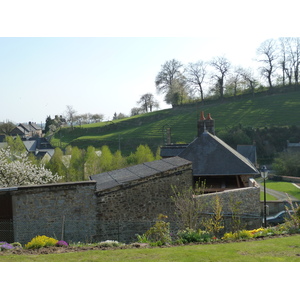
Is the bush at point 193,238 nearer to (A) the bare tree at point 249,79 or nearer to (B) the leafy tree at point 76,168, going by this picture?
(B) the leafy tree at point 76,168

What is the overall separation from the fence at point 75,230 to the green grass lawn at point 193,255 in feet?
13.3

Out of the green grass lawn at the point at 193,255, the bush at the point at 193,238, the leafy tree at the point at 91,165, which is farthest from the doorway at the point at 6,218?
the leafy tree at the point at 91,165

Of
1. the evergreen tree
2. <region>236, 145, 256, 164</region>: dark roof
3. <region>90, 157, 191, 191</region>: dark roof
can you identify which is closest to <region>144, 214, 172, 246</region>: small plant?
<region>90, 157, 191, 191</region>: dark roof

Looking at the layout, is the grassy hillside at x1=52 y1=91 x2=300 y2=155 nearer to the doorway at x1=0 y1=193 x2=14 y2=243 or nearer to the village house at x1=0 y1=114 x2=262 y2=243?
the village house at x1=0 y1=114 x2=262 y2=243

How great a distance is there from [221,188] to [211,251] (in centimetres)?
1187

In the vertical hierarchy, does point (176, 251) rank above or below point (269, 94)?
below

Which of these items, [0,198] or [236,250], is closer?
[236,250]

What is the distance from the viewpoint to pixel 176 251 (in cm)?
900

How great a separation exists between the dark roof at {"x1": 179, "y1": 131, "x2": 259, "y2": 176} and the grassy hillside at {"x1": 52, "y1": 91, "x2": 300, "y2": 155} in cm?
3711

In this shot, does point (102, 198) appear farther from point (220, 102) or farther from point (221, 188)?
point (220, 102)

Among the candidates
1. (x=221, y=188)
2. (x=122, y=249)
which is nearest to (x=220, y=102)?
(x=221, y=188)

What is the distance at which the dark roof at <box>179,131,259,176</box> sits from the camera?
20891 millimetres

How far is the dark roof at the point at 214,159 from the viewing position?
20.9 m

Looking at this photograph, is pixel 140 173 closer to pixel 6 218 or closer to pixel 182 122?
pixel 6 218
